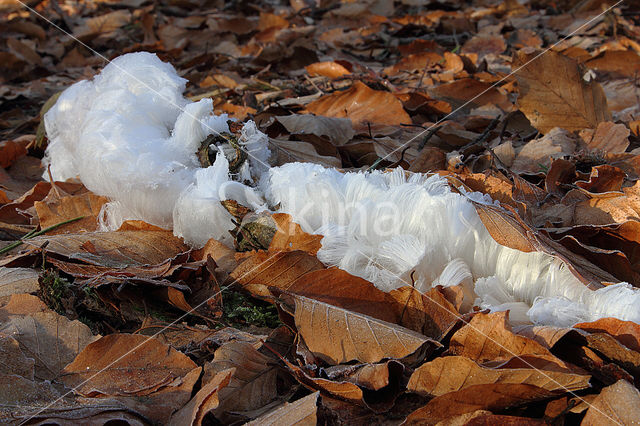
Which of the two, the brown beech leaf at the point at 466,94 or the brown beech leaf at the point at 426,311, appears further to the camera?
the brown beech leaf at the point at 466,94

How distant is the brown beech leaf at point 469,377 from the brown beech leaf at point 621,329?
0.17 meters

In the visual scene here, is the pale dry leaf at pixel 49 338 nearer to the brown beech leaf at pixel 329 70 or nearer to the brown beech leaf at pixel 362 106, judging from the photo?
the brown beech leaf at pixel 362 106

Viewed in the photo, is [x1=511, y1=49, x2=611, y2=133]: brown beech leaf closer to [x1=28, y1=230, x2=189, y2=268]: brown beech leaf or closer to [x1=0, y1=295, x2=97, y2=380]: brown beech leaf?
Result: [x1=28, y1=230, x2=189, y2=268]: brown beech leaf

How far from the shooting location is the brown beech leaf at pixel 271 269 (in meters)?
1.57

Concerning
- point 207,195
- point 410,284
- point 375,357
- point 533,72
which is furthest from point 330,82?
point 375,357

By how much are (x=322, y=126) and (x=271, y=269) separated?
40.8 inches

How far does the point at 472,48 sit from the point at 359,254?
3207mm

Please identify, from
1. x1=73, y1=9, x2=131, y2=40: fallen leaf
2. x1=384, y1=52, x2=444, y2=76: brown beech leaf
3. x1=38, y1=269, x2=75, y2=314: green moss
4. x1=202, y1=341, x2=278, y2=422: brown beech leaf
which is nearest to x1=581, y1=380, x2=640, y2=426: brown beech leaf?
x1=202, y1=341, x2=278, y2=422: brown beech leaf

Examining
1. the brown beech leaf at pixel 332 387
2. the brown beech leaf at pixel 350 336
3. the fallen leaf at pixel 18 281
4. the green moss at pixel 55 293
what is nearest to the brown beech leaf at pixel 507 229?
the brown beech leaf at pixel 350 336

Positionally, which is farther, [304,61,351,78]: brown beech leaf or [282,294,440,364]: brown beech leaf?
[304,61,351,78]: brown beech leaf

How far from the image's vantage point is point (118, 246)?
6.04 ft

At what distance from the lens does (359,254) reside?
1565mm

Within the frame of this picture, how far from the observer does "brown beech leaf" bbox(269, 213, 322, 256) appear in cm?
160

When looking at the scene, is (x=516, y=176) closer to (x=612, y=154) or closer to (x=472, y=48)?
(x=612, y=154)
